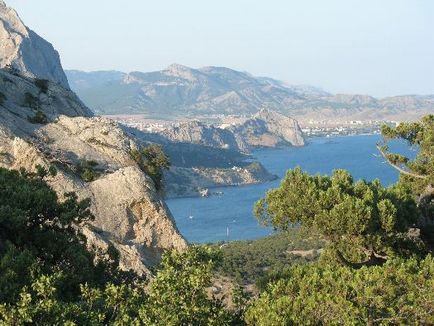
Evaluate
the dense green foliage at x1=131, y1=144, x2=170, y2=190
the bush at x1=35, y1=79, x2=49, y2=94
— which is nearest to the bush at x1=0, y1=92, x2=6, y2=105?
the bush at x1=35, y1=79, x2=49, y2=94

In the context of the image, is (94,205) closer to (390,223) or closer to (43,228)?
(43,228)

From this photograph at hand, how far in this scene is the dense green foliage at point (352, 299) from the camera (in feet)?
39.7

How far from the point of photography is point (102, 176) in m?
27.8

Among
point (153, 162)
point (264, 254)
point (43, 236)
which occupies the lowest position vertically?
point (264, 254)

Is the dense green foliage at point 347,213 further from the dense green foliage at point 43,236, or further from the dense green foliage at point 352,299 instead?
the dense green foliage at point 43,236

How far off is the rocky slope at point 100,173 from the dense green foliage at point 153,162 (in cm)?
59

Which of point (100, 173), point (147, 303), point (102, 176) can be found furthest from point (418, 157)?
point (147, 303)

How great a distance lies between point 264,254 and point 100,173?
251 ft

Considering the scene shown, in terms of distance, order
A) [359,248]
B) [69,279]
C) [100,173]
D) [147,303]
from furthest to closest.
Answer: [100,173], [359,248], [69,279], [147,303]

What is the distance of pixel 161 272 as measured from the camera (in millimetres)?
12516

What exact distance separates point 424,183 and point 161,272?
53.2 ft

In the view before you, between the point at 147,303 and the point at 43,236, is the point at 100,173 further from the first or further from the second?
the point at 147,303

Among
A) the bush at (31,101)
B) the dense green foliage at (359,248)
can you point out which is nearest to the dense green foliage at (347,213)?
the dense green foliage at (359,248)

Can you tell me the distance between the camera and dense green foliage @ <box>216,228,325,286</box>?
273 feet
